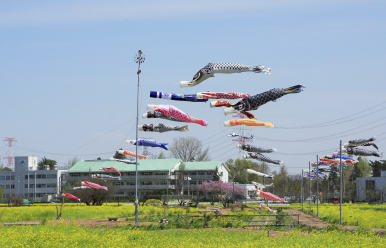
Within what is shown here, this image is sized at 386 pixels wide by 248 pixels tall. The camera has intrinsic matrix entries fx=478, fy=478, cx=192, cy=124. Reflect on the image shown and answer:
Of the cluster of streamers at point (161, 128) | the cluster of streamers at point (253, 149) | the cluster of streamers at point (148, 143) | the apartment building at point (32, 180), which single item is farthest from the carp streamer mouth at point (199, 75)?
the apartment building at point (32, 180)

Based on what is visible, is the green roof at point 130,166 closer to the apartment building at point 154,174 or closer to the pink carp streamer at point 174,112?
the apartment building at point 154,174

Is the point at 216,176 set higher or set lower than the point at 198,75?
lower

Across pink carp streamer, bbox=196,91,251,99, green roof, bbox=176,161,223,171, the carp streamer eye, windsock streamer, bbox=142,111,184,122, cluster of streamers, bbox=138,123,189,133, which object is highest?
the carp streamer eye

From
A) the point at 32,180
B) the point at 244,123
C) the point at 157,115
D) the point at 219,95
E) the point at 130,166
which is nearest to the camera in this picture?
the point at 219,95

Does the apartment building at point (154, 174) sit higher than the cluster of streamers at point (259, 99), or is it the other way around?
the cluster of streamers at point (259, 99)

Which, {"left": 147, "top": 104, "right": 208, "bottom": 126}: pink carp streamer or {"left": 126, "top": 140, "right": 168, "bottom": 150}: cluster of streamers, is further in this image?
{"left": 126, "top": 140, "right": 168, "bottom": 150}: cluster of streamers

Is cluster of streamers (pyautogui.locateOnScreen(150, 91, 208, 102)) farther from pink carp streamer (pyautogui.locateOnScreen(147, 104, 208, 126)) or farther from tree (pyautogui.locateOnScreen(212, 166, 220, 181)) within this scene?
tree (pyautogui.locateOnScreen(212, 166, 220, 181))

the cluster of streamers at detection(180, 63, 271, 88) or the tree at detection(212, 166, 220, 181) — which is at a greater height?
the cluster of streamers at detection(180, 63, 271, 88)

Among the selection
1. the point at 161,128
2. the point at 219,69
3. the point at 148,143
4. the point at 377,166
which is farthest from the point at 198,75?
the point at 377,166

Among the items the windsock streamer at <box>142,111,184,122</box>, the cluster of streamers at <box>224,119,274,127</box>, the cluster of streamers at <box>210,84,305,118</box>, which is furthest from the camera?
the cluster of streamers at <box>224,119,274,127</box>

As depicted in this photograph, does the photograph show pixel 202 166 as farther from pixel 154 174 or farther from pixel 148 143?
pixel 148 143

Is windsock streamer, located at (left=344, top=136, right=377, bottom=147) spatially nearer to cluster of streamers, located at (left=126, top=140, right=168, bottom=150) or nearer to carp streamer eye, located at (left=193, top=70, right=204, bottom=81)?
cluster of streamers, located at (left=126, top=140, right=168, bottom=150)

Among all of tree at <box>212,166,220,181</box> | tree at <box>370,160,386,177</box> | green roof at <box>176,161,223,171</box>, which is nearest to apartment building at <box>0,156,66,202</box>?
green roof at <box>176,161,223,171</box>

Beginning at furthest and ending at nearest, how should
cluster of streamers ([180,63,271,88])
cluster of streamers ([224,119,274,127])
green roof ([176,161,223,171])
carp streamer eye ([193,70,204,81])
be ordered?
green roof ([176,161,223,171]) → cluster of streamers ([224,119,274,127]) → carp streamer eye ([193,70,204,81]) → cluster of streamers ([180,63,271,88])
